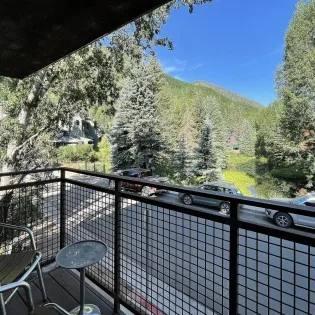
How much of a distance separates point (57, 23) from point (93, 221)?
1.55m

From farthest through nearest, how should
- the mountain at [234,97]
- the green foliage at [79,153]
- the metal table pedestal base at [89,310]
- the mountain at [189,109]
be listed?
the mountain at [234,97] → the green foliage at [79,153] → the mountain at [189,109] → the metal table pedestal base at [89,310]

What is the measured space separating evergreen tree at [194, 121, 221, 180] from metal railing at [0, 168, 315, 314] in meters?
10.5

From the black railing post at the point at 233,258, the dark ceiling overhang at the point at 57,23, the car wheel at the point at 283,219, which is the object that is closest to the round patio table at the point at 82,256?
the black railing post at the point at 233,258

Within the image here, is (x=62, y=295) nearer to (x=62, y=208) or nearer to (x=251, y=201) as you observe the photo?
(x=62, y=208)

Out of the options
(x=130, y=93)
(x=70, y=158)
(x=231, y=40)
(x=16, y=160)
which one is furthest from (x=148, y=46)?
(x=231, y=40)

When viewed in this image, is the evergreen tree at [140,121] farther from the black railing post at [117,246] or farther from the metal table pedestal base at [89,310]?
the metal table pedestal base at [89,310]

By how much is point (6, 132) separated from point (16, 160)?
63 cm

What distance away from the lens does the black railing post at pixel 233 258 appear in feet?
3.92

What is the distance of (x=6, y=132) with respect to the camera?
18.4 ft

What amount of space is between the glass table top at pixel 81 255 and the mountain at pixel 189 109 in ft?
40.9

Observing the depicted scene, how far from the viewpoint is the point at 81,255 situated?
4.69 ft

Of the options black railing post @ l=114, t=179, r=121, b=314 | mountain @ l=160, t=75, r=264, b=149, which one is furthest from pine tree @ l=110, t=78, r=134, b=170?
black railing post @ l=114, t=179, r=121, b=314

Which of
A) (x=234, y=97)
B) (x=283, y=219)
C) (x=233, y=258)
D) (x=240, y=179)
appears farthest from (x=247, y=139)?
(x=233, y=258)

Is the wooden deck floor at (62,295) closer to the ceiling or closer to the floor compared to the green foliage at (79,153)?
closer to the floor
